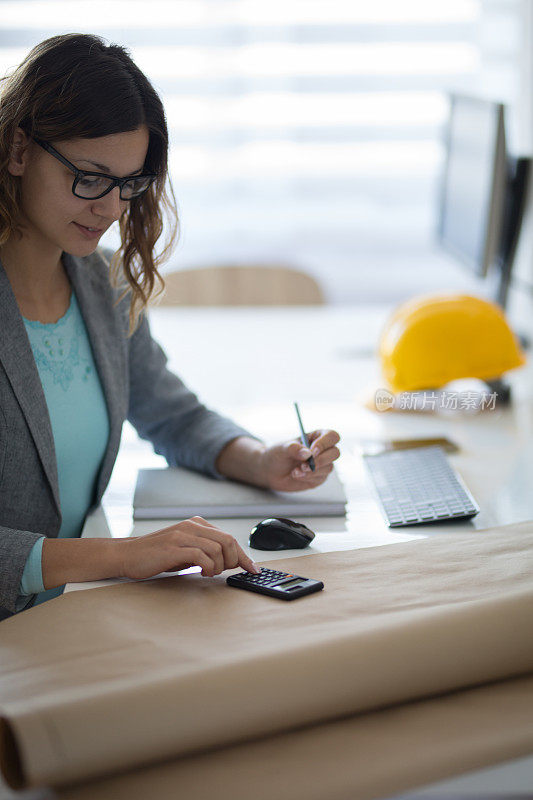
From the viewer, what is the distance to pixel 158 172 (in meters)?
1.09

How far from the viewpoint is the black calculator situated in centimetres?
79

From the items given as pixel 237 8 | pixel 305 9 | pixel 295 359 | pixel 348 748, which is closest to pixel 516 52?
pixel 305 9

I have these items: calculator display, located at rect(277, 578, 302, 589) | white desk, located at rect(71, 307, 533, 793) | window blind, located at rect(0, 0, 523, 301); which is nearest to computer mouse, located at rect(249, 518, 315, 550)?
white desk, located at rect(71, 307, 533, 793)

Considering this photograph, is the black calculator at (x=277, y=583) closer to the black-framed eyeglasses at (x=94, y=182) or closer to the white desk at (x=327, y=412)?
the white desk at (x=327, y=412)

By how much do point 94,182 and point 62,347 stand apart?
0.78 feet

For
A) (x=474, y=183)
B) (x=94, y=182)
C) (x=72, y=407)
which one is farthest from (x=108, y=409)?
(x=474, y=183)

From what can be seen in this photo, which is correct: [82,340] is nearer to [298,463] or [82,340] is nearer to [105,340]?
[105,340]

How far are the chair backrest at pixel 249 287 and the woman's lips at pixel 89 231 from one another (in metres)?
1.44

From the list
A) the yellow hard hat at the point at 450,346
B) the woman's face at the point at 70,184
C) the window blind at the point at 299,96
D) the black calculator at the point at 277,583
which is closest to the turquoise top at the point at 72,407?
the woman's face at the point at 70,184

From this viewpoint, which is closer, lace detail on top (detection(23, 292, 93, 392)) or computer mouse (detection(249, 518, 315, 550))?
computer mouse (detection(249, 518, 315, 550))

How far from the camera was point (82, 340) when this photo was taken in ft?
3.77

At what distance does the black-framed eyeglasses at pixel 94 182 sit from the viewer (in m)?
0.96

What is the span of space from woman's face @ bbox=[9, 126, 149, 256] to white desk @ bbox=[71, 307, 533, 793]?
0.37m

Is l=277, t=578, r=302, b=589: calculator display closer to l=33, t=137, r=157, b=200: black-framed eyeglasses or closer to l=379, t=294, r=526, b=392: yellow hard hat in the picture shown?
l=33, t=137, r=157, b=200: black-framed eyeglasses
